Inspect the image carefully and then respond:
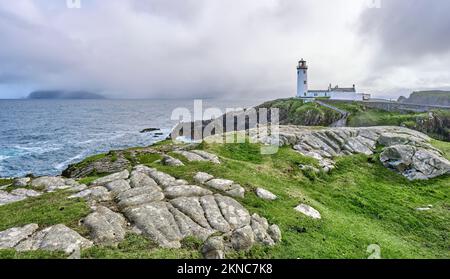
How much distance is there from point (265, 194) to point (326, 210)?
459cm

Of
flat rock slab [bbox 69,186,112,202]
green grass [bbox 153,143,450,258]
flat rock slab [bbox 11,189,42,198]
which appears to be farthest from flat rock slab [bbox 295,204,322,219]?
flat rock slab [bbox 11,189,42,198]

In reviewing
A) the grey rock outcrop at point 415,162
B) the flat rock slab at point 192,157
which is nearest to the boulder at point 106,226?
the flat rock slab at point 192,157

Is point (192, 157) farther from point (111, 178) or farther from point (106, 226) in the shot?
point (106, 226)

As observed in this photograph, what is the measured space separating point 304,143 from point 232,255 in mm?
26922

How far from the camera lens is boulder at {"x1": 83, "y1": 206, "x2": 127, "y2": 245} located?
13789mm

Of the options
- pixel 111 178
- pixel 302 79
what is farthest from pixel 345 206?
pixel 302 79

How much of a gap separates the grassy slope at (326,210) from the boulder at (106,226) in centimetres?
63

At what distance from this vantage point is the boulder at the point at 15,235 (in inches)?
512

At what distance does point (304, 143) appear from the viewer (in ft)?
126

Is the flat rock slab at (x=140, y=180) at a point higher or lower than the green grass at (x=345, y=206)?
higher

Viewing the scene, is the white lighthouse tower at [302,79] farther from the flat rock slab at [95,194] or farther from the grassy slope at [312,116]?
the flat rock slab at [95,194]
